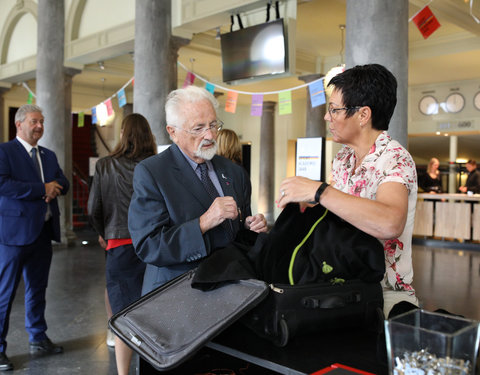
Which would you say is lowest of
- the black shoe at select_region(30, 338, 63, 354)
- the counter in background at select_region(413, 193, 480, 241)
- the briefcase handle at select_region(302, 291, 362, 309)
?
the black shoe at select_region(30, 338, 63, 354)

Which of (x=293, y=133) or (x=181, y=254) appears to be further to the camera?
(x=293, y=133)

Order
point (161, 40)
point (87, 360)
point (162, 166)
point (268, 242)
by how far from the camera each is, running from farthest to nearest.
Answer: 1. point (161, 40)
2. point (87, 360)
3. point (162, 166)
4. point (268, 242)

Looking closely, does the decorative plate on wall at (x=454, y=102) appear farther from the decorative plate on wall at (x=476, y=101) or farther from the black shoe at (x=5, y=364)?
the black shoe at (x=5, y=364)

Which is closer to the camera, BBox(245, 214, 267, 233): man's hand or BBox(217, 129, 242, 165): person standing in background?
BBox(245, 214, 267, 233): man's hand

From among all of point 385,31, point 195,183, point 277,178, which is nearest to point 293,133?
point 277,178

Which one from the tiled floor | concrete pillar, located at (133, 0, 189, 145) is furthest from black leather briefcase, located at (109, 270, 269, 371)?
concrete pillar, located at (133, 0, 189, 145)

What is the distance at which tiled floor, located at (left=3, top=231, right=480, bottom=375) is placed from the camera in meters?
3.78

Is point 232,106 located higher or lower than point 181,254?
higher

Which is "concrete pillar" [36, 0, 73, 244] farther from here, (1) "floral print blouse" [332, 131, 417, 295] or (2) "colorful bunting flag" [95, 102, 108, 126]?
(1) "floral print blouse" [332, 131, 417, 295]

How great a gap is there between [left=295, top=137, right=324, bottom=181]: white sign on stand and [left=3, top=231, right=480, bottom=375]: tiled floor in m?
1.92

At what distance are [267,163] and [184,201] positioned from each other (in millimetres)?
13466

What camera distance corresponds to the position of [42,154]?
4285mm

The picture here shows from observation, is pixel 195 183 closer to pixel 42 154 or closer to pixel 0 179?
pixel 0 179

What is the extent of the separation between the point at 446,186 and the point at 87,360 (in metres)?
13.5
